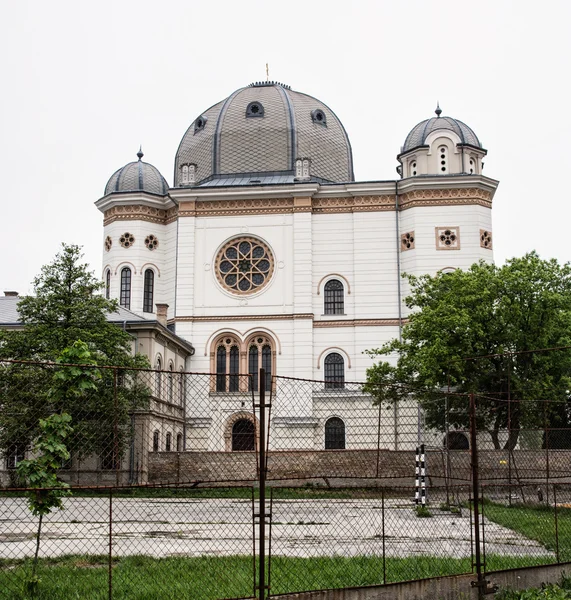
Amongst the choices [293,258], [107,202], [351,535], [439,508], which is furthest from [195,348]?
[351,535]

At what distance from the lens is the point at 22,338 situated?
3127cm

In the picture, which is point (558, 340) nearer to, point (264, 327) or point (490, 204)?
point (490, 204)

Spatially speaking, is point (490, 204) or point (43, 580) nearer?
point (43, 580)

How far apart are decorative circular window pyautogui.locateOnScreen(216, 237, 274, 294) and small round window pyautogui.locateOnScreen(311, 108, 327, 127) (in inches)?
384

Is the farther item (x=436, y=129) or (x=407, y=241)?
(x=436, y=129)

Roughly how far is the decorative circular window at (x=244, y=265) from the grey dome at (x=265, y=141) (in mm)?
4130

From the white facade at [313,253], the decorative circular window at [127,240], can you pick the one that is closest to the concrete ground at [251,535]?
the white facade at [313,253]

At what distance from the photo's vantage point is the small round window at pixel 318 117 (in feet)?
168

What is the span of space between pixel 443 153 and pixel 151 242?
18.0m

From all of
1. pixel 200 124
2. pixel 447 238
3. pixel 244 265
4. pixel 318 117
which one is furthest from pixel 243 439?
pixel 200 124

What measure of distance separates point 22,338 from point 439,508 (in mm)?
17820

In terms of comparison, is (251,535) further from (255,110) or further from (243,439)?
(255,110)

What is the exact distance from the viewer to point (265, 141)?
49750 millimetres

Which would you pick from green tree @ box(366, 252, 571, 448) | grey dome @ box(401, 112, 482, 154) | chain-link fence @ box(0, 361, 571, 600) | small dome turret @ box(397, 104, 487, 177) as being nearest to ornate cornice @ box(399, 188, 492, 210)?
small dome turret @ box(397, 104, 487, 177)
